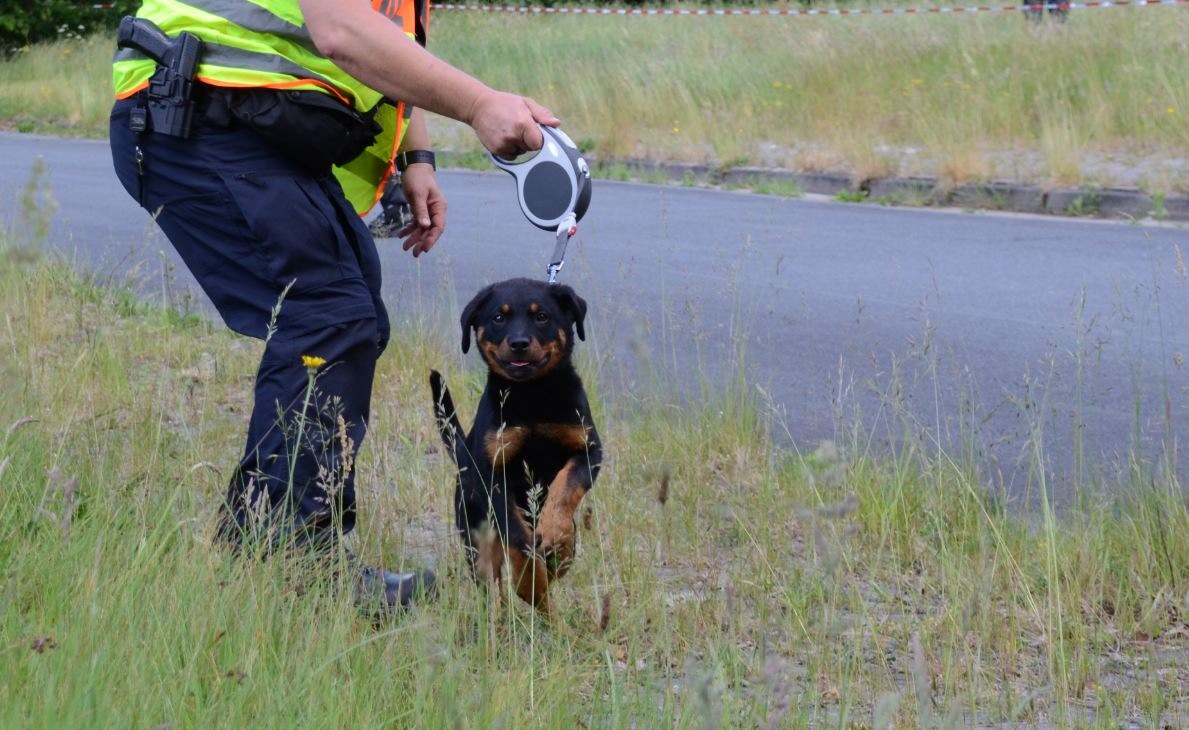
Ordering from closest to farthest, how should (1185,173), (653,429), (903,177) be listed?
(653,429), (1185,173), (903,177)

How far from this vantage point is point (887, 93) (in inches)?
587

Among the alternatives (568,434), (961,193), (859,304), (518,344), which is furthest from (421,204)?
(961,193)

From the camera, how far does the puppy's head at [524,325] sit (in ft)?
A: 13.1

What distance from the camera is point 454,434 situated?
4.20m

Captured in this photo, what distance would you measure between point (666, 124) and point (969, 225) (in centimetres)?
578

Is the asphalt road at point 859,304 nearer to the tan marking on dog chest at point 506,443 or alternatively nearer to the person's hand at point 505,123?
the tan marking on dog chest at point 506,443

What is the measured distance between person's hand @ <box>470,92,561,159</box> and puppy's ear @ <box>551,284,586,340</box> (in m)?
1.28

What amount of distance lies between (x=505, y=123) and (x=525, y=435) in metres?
1.24

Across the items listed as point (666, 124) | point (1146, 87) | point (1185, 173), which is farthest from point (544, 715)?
point (666, 124)

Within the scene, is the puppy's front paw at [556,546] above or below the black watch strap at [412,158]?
below

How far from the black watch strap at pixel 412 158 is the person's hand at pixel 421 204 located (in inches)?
0.6

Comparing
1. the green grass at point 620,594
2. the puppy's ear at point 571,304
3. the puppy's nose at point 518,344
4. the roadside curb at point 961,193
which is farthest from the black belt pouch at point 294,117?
the roadside curb at point 961,193

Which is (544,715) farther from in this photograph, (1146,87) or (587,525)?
(1146,87)

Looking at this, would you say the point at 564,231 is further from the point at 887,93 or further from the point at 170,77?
the point at 887,93
